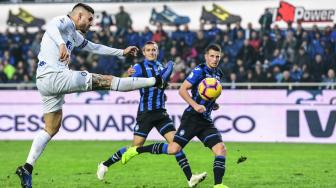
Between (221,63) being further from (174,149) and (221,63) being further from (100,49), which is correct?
(100,49)

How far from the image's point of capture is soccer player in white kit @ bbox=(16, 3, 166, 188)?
9758mm

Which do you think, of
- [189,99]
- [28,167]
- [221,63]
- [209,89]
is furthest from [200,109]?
[221,63]

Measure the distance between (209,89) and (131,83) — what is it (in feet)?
4.77

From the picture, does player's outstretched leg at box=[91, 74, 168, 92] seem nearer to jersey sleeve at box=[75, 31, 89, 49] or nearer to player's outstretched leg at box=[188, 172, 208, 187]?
jersey sleeve at box=[75, 31, 89, 49]

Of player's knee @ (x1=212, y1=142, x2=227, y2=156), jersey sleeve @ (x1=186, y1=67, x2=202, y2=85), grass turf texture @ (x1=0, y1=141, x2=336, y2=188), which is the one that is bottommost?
grass turf texture @ (x1=0, y1=141, x2=336, y2=188)

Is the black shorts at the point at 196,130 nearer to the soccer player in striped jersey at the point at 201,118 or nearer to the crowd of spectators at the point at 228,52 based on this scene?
the soccer player in striped jersey at the point at 201,118

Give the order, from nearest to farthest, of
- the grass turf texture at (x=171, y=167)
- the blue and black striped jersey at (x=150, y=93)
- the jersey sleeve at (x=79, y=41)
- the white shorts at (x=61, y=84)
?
the white shorts at (x=61, y=84) < the jersey sleeve at (x=79, y=41) < the grass turf texture at (x=171, y=167) < the blue and black striped jersey at (x=150, y=93)

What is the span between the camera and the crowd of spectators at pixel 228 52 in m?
21.9

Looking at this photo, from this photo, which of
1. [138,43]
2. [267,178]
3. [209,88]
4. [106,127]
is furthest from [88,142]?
[209,88]

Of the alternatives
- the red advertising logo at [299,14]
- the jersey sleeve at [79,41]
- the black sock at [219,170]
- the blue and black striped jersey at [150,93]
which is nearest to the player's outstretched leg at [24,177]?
the jersey sleeve at [79,41]

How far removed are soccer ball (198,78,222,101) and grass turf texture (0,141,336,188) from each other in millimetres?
1415

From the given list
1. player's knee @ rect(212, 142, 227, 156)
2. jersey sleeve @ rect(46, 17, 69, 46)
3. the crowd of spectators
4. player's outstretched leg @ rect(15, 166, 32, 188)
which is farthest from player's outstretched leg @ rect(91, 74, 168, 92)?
the crowd of spectators

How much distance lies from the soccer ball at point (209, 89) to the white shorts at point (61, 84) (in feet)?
5.49

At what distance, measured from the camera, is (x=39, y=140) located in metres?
10.6
